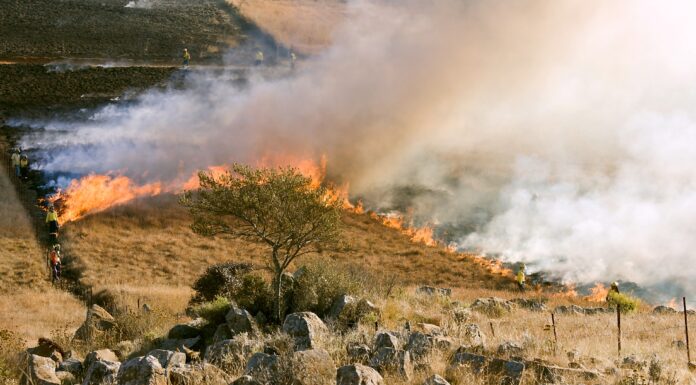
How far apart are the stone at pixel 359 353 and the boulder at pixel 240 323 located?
4722mm

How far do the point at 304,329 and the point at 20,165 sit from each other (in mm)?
37906

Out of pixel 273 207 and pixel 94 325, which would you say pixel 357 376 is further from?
pixel 94 325

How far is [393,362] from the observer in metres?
11.0

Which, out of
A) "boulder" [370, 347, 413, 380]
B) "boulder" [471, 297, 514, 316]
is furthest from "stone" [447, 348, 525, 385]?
"boulder" [471, 297, 514, 316]

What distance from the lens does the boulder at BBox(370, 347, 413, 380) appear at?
10742mm

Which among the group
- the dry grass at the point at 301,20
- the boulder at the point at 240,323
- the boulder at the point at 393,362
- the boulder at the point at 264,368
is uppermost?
the dry grass at the point at 301,20

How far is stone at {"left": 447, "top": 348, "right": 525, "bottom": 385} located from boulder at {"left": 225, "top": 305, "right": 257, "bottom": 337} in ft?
21.9

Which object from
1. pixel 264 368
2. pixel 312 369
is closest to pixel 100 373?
pixel 264 368

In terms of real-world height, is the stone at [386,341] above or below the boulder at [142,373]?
below

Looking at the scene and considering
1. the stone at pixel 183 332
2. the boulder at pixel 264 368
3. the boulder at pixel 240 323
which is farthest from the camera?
the stone at pixel 183 332

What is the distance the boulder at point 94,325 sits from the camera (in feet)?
66.1

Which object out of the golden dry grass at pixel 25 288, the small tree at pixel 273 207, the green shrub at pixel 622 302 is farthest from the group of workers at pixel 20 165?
the green shrub at pixel 622 302

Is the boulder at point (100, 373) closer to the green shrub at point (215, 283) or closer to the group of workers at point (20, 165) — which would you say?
the green shrub at point (215, 283)

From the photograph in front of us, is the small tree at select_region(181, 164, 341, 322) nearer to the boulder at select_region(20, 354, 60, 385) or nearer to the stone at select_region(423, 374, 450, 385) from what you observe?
the boulder at select_region(20, 354, 60, 385)
